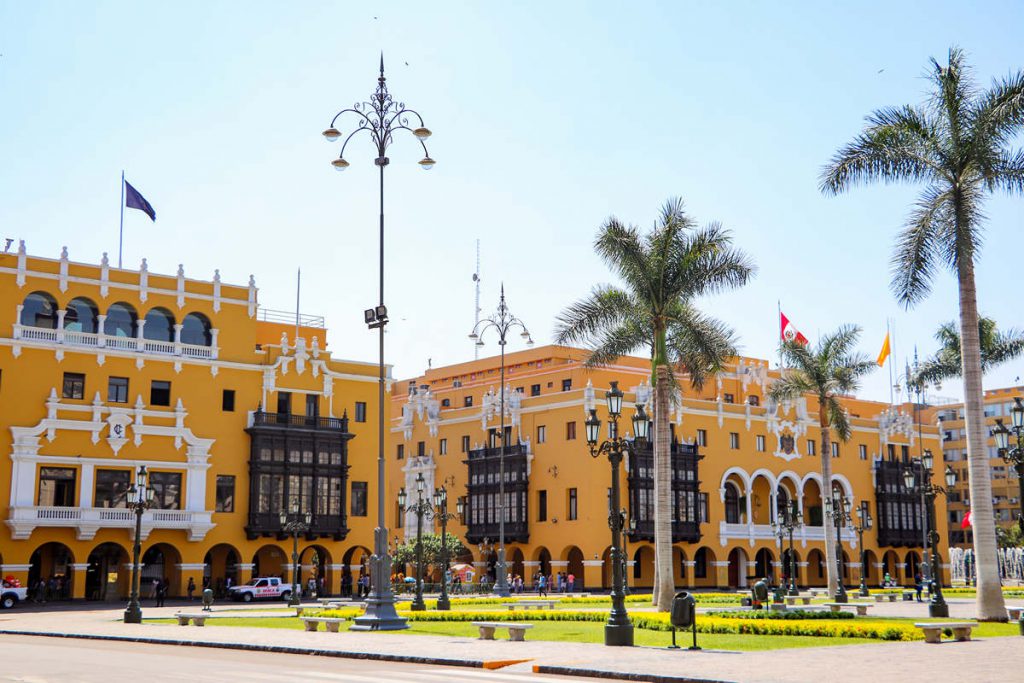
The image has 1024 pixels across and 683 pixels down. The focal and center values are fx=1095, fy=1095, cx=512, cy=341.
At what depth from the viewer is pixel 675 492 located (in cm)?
6756

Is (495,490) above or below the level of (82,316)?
below

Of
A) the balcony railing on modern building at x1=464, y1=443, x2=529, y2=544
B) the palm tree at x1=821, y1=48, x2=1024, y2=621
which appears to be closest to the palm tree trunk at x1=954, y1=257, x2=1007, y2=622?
the palm tree at x1=821, y1=48, x2=1024, y2=621

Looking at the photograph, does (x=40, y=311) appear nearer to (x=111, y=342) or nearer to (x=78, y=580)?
(x=111, y=342)

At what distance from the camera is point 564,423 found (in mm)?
66438

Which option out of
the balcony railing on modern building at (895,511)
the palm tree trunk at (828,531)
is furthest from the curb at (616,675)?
the balcony railing on modern building at (895,511)

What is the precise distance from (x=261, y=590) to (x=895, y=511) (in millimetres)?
50332

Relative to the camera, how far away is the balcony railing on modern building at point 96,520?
48.5 m

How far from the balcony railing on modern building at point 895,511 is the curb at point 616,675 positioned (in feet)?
228

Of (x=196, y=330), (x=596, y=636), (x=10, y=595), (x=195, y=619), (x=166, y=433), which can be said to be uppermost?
(x=196, y=330)

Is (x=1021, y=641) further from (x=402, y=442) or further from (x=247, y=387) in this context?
(x=402, y=442)

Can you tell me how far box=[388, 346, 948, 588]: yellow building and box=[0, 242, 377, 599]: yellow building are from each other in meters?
11.1

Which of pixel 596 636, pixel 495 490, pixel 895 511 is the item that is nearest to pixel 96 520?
pixel 495 490

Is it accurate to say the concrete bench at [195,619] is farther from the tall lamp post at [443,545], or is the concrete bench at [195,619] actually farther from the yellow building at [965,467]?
the yellow building at [965,467]

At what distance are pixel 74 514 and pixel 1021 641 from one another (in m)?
41.4
